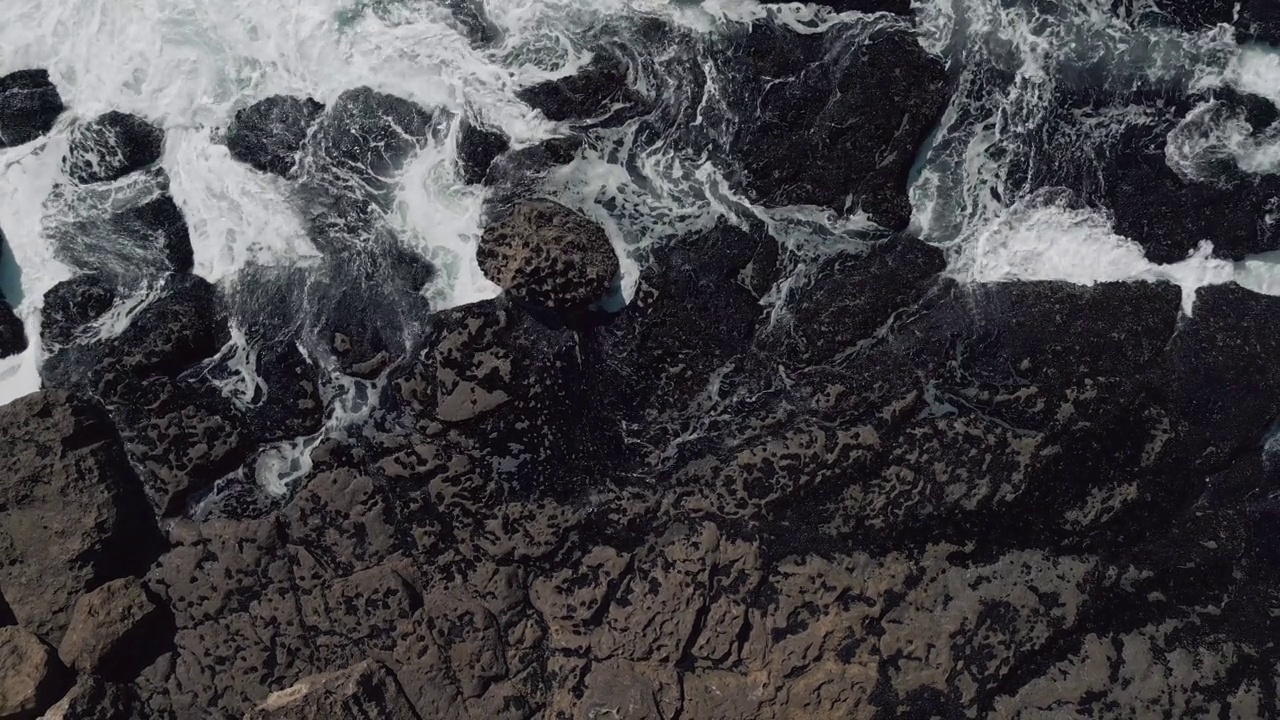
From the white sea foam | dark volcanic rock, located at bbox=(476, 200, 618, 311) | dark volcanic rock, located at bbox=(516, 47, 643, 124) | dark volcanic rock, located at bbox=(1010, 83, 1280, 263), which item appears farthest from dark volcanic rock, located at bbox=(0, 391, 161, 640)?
dark volcanic rock, located at bbox=(1010, 83, 1280, 263)

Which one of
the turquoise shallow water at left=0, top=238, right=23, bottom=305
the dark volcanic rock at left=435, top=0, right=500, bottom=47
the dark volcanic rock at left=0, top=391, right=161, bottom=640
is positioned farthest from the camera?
the dark volcanic rock at left=435, top=0, right=500, bottom=47

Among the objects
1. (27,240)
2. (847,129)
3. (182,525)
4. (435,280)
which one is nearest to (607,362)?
(435,280)

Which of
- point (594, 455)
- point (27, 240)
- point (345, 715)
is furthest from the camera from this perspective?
point (27, 240)

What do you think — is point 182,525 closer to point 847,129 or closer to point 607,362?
point 607,362

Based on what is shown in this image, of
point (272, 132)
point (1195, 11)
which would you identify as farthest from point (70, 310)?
point (1195, 11)

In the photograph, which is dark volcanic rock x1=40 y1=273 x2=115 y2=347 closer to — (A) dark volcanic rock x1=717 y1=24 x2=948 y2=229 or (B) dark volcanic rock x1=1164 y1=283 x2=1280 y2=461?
(A) dark volcanic rock x1=717 y1=24 x2=948 y2=229
